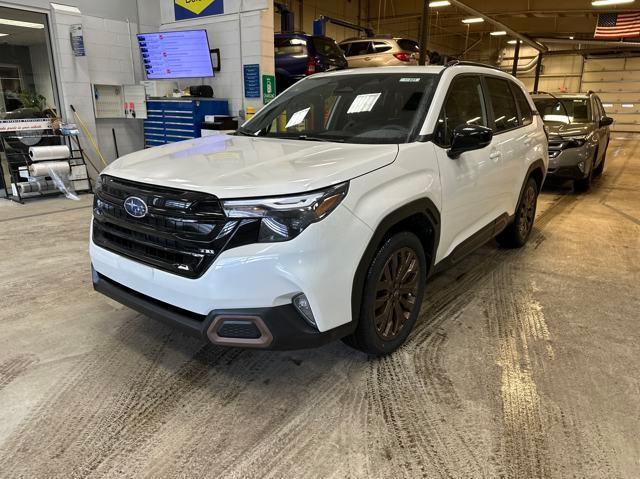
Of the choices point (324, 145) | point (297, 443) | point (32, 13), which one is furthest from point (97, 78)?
point (297, 443)

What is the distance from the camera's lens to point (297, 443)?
1979mm

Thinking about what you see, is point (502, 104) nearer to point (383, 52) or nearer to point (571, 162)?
point (571, 162)

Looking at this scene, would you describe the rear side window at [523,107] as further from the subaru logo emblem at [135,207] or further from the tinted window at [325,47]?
the tinted window at [325,47]

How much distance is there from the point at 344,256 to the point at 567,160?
20.6 ft

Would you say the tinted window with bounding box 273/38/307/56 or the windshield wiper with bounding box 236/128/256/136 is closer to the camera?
the windshield wiper with bounding box 236/128/256/136

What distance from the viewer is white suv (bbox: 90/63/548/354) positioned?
1.93m

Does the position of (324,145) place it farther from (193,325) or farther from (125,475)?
(125,475)

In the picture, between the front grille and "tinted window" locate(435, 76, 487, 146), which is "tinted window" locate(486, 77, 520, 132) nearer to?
"tinted window" locate(435, 76, 487, 146)

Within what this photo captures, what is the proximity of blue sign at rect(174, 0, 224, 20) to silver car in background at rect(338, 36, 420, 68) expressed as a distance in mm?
4787

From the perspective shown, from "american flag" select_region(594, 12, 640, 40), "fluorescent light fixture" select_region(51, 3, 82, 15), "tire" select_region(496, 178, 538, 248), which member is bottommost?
"tire" select_region(496, 178, 538, 248)

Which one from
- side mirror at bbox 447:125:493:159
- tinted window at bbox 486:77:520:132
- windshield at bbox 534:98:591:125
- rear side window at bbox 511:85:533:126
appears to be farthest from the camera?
windshield at bbox 534:98:591:125

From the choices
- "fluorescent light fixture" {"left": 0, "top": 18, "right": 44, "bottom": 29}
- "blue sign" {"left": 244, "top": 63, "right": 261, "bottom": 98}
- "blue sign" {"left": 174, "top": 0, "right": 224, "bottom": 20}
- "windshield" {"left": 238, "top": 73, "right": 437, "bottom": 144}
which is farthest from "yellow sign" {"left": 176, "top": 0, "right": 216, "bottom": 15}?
"windshield" {"left": 238, "top": 73, "right": 437, "bottom": 144}

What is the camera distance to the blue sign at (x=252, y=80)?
7454 millimetres

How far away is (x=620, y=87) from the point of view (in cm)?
2334
